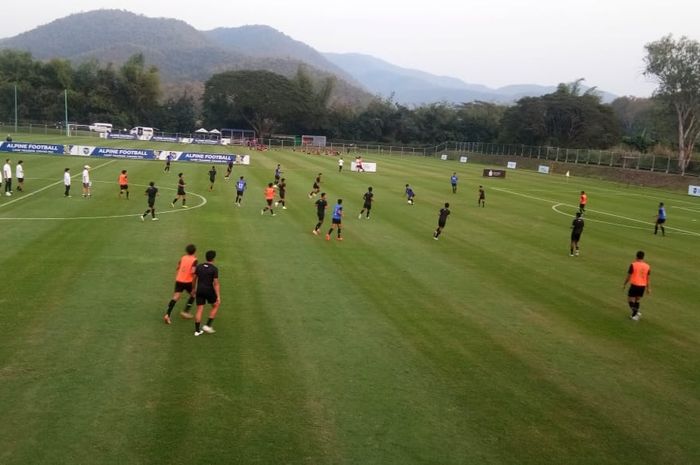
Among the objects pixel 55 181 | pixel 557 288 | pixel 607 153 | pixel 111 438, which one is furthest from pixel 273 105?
pixel 111 438

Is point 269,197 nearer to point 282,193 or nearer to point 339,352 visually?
point 282,193

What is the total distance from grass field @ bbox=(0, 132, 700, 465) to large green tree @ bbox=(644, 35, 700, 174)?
5564 centimetres

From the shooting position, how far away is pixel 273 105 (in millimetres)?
127250

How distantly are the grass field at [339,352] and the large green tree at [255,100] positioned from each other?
107 meters

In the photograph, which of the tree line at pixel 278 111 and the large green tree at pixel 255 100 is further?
the large green tree at pixel 255 100

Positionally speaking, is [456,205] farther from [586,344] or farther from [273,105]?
[273,105]

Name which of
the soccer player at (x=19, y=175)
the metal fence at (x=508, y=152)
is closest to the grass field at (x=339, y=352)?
the soccer player at (x=19, y=175)

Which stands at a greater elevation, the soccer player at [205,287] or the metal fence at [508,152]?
the metal fence at [508,152]

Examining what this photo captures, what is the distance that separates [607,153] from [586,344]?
71.7 meters

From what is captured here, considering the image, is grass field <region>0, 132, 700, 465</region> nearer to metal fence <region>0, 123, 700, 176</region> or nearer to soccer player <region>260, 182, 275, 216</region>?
soccer player <region>260, 182, 275, 216</region>

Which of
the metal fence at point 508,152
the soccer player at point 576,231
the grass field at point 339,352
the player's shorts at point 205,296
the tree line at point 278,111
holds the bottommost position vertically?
the grass field at point 339,352

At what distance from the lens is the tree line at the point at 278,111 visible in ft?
335

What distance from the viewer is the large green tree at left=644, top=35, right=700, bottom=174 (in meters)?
67.7

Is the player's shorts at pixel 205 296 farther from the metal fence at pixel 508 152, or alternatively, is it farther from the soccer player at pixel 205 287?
the metal fence at pixel 508 152
